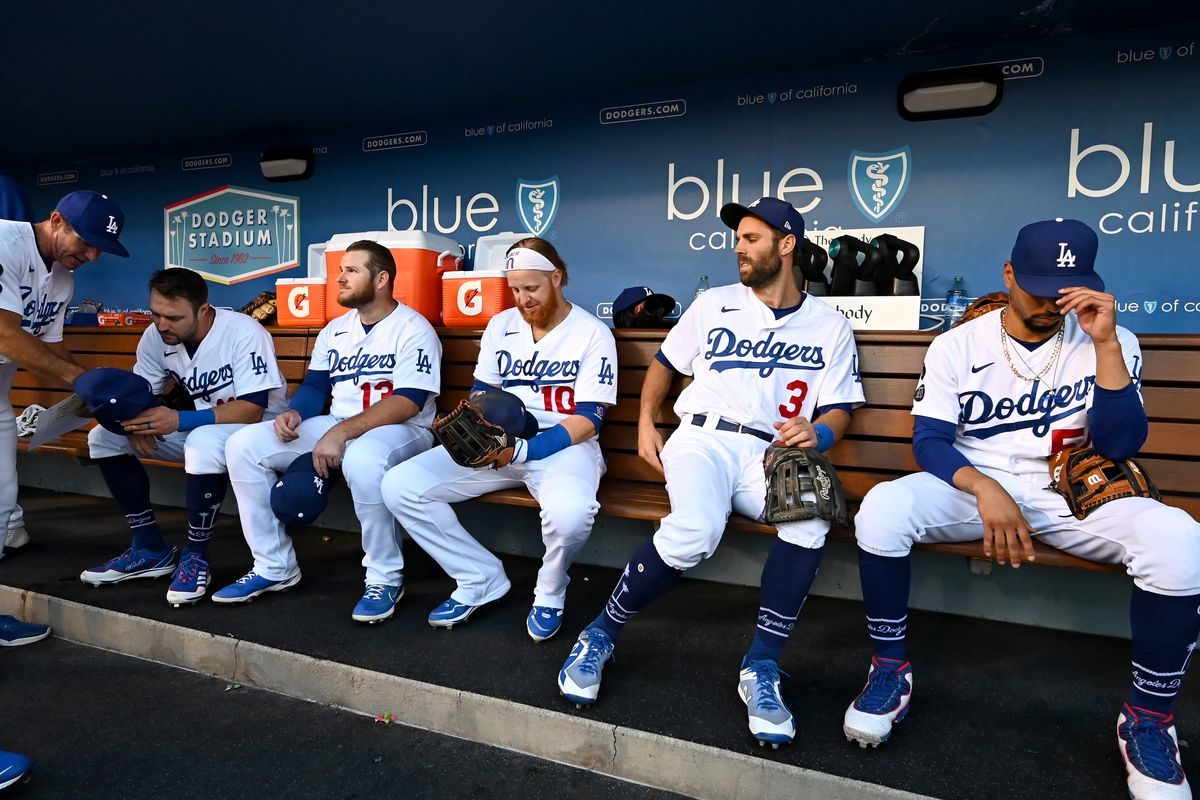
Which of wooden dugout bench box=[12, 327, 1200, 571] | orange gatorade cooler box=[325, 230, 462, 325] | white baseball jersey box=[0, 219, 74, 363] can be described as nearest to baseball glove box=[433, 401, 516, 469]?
wooden dugout bench box=[12, 327, 1200, 571]

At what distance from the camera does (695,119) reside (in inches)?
139

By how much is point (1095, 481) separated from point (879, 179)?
1.89m

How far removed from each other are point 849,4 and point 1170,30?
1188 millimetres

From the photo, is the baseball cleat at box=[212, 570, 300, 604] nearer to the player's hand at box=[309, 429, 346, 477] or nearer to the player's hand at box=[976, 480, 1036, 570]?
the player's hand at box=[309, 429, 346, 477]

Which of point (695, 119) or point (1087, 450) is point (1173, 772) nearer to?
point (1087, 450)

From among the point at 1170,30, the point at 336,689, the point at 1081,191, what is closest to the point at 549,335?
the point at 336,689

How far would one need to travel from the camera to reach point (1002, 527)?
166 cm

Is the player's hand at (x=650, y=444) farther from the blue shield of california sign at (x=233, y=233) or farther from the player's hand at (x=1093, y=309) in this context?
the blue shield of california sign at (x=233, y=233)

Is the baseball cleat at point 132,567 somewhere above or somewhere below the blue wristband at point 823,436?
below

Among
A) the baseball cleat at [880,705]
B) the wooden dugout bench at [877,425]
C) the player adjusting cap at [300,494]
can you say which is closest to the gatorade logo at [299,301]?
the wooden dugout bench at [877,425]

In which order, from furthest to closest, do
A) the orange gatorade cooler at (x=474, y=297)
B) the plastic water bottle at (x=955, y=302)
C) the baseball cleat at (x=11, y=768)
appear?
the orange gatorade cooler at (x=474, y=297) < the plastic water bottle at (x=955, y=302) < the baseball cleat at (x=11, y=768)

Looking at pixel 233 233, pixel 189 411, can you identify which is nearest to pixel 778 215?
pixel 189 411

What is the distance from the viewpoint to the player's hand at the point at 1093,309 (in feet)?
5.44

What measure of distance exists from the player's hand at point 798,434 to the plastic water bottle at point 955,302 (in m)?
1.34
